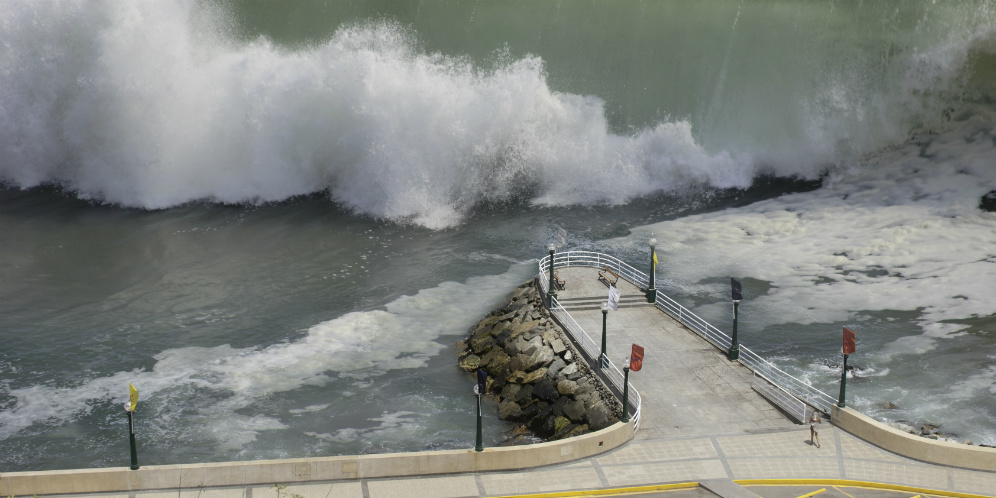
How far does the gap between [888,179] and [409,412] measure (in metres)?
33.6

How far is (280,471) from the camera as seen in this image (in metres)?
20.4

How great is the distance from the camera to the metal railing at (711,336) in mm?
25594

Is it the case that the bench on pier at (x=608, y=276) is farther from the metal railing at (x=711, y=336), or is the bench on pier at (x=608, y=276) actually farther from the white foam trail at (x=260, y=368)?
the white foam trail at (x=260, y=368)

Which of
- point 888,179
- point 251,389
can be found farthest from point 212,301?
point 888,179

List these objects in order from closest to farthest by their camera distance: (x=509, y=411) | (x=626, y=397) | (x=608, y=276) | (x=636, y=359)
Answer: (x=626, y=397)
(x=636, y=359)
(x=509, y=411)
(x=608, y=276)

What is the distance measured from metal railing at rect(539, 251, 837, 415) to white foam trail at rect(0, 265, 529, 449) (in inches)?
137

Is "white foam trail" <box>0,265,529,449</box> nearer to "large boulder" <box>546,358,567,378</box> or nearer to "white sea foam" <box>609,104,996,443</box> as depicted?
"large boulder" <box>546,358,567,378</box>

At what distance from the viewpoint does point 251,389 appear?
95.9 feet

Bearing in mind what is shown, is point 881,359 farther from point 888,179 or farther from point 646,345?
point 888,179

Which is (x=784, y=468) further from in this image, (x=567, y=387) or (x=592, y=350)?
(x=592, y=350)

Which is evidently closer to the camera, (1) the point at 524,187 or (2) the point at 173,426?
(2) the point at 173,426

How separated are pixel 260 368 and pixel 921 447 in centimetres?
2000

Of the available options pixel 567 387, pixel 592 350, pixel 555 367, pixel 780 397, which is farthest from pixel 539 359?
pixel 780 397

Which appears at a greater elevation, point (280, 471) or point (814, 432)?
point (280, 471)
